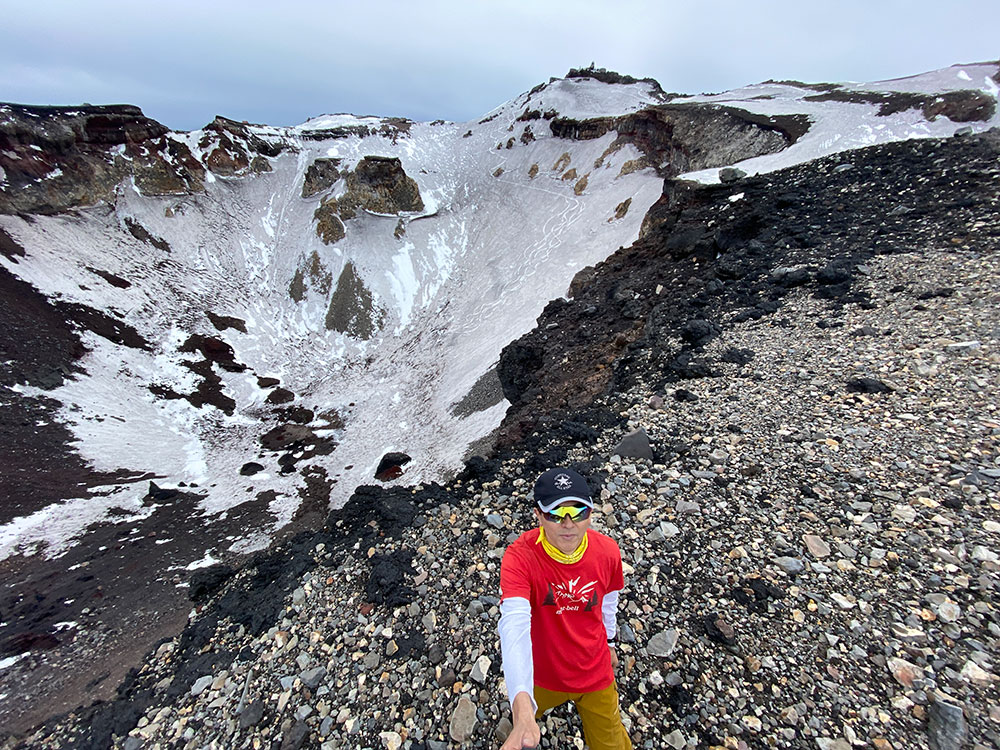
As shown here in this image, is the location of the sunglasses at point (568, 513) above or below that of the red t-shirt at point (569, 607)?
above

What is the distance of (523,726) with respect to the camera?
2.84 m

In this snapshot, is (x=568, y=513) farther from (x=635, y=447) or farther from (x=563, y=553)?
(x=635, y=447)

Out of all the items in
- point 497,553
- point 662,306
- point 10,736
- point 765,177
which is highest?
point 765,177

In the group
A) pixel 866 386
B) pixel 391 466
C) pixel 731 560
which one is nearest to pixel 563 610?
pixel 731 560

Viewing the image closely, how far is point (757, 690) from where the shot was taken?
13.7ft

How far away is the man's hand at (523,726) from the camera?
107 inches

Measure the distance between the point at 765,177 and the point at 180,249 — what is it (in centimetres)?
5616

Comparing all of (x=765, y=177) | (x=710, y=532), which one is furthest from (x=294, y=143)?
(x=710, y=532)

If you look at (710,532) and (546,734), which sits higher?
(710,532)

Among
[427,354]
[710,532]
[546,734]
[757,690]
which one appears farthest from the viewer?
[427,354]

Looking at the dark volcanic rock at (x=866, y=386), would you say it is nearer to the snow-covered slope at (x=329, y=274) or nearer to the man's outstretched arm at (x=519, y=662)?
the man's outstretched arm at (x=519, y=662)

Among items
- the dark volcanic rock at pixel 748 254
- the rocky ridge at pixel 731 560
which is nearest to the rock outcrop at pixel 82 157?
the dark volcanic rock at pixel 748 254

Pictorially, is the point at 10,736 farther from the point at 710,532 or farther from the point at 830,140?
the point at 830,140

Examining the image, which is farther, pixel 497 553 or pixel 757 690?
pixel 497 553
